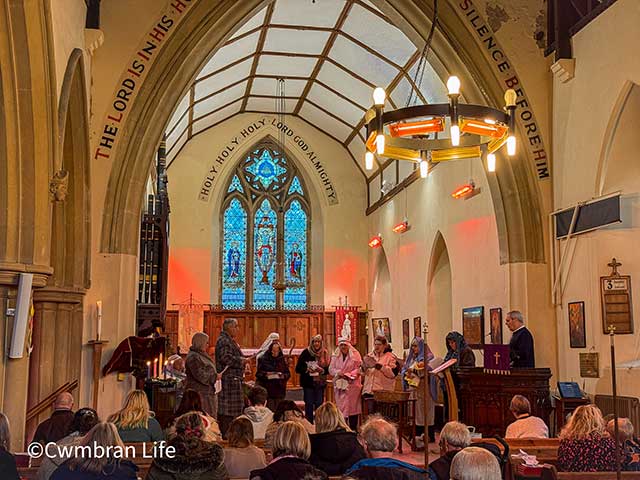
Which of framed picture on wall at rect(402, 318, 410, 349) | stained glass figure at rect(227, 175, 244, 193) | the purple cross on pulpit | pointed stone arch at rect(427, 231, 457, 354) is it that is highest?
stained glass figure at rect(227, 175, 244, 193)

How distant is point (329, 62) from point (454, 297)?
218 inches

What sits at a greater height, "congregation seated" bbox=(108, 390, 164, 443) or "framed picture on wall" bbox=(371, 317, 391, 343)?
"framed picture on wall" bbox=(371, 317, 391, 343)

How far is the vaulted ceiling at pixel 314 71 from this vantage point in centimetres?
1271

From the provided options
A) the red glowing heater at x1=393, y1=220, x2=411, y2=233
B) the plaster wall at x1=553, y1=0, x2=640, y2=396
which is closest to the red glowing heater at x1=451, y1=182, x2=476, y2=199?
the plaster wall at x1=553, y1=0, x2=640, y2=396

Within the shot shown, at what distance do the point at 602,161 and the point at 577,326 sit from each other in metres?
1.95

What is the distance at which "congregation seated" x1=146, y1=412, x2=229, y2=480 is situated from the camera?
3275 millimetres

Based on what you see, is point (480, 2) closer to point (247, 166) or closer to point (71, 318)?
point (71, 318)

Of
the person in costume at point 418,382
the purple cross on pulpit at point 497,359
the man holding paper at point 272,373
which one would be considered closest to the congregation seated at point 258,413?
the man holding paper at point 272,373

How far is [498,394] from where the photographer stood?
8.21 m

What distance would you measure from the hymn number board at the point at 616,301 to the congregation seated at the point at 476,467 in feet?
18.6

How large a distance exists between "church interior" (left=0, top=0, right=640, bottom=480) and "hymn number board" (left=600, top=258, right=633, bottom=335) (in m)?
0.02

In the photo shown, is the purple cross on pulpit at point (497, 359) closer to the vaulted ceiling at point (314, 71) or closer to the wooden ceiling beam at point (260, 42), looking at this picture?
the vaulted ceiling at point (314, 71)

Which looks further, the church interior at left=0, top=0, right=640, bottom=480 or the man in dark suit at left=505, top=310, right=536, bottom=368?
the man in dark suit at left=505, top=310, right=536, bottom=368

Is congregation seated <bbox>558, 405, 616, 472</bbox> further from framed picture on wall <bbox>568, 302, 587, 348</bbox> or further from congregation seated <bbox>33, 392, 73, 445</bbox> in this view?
framed picture on wall <bbox>568, 302, 587, 348</bbox>
